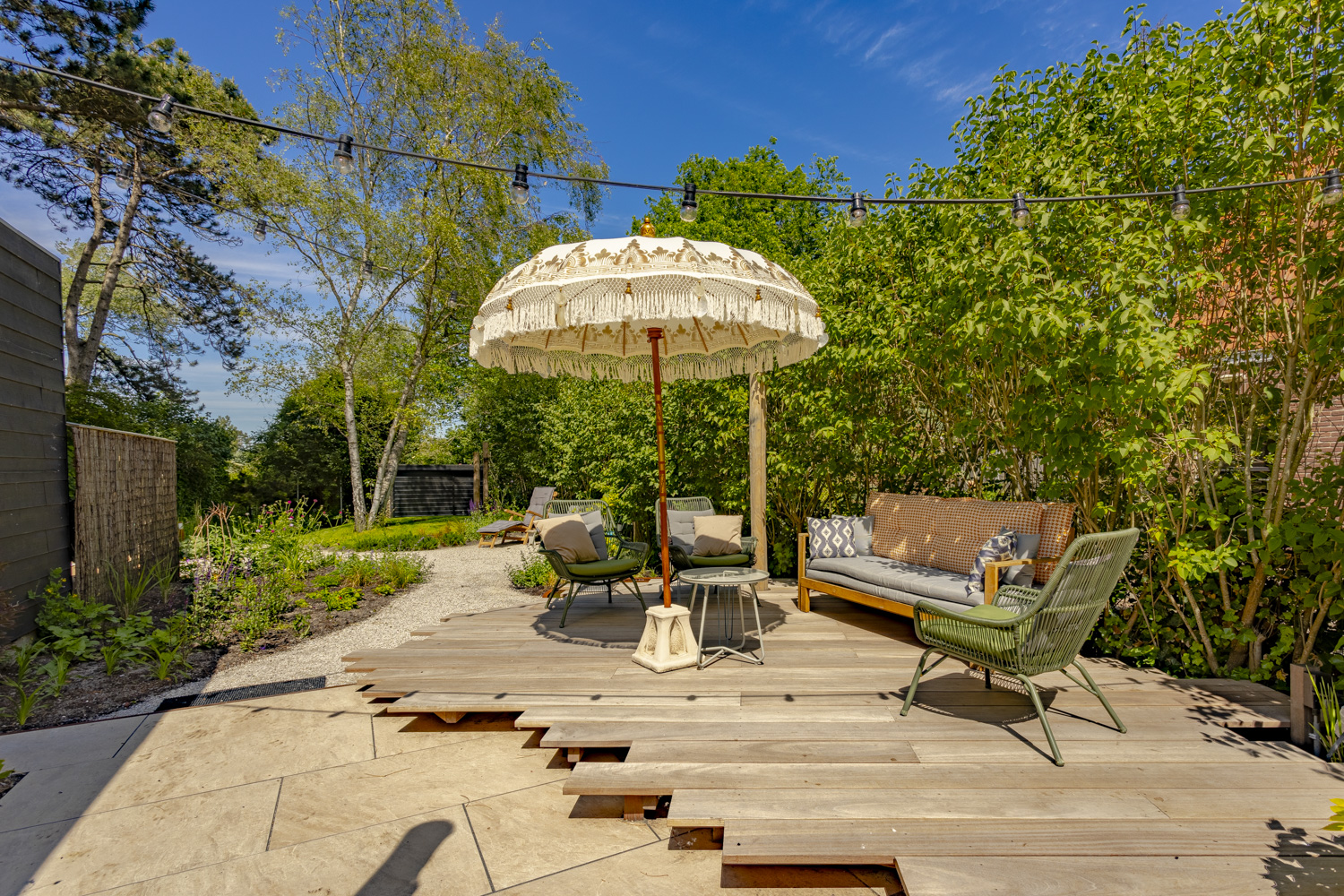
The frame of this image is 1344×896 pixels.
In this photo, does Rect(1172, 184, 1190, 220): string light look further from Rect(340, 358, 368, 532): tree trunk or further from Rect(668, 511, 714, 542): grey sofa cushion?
Rect(340, 358, 368, 532): tree trunk

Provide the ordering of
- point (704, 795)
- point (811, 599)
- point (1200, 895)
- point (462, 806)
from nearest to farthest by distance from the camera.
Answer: point (1200, 895) → point (704, 795) → point (462, 806) → point (811, 599)

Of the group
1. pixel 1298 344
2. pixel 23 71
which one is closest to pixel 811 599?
pixel 1298 344

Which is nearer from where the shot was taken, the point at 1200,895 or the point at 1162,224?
the point at 1200,895

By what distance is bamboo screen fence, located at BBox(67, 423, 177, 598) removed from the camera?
509 centimetres

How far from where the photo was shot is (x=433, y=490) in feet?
54.5

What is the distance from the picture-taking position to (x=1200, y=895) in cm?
170

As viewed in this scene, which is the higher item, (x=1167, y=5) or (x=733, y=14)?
(x=733, y=14)

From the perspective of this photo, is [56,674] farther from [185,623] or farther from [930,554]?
[930,554]

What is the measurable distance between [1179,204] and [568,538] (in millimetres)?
4413

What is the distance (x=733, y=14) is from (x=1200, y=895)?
8.60 m

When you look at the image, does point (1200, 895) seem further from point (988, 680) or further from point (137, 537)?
point (137, 537)

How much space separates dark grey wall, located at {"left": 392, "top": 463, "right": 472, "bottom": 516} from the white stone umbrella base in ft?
45.3

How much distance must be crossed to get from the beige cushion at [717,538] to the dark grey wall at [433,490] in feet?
41.4

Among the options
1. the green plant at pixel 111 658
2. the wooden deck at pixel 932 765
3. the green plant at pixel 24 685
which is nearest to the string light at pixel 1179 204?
the wooden deck at pixel 932 765
